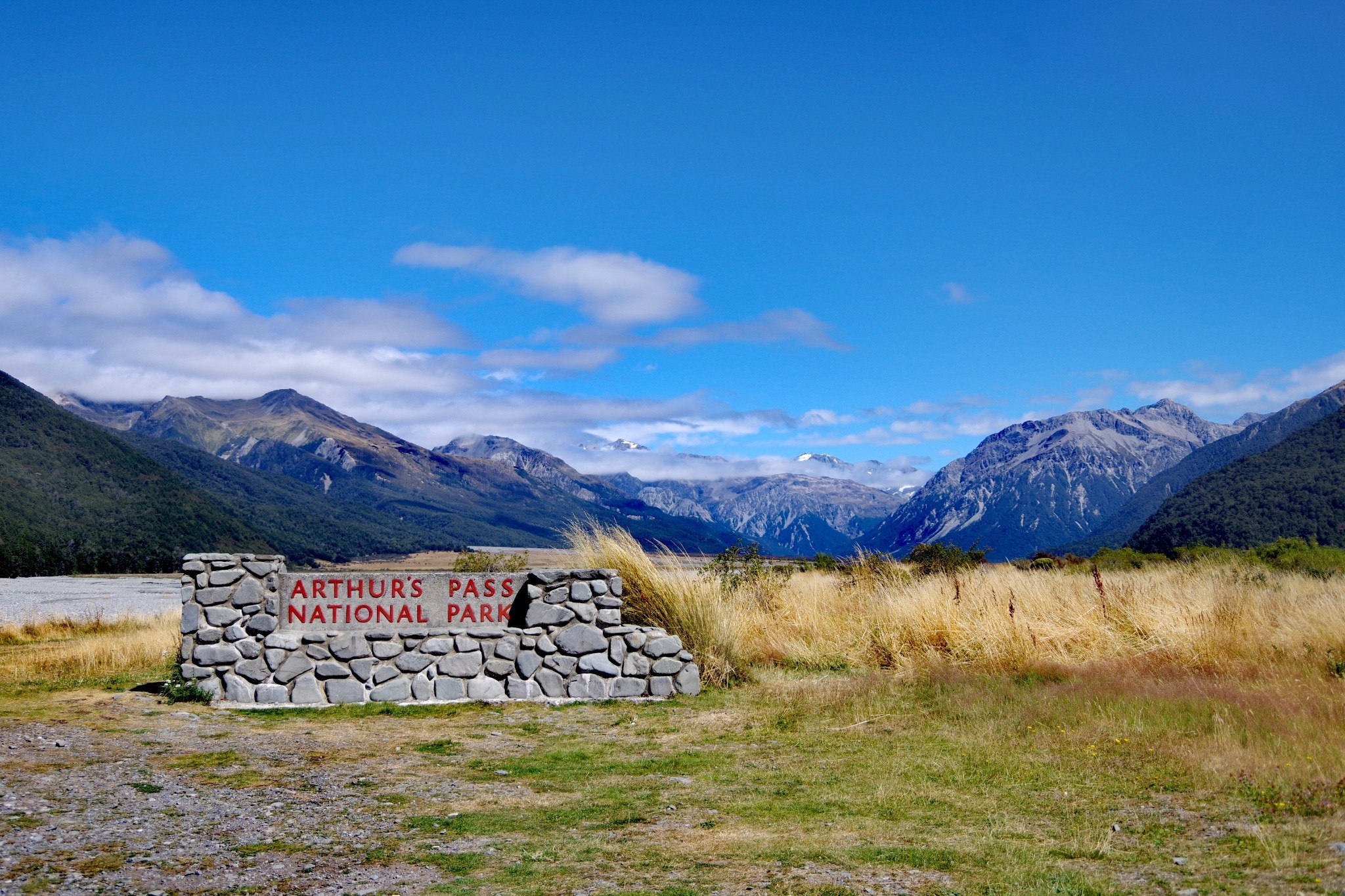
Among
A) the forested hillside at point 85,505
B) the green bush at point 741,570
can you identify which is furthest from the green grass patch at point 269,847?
the forested hillside at point 85,505

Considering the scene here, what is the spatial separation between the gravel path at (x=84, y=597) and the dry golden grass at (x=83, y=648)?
11.4 ft

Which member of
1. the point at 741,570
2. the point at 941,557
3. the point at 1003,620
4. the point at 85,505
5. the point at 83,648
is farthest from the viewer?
the point at 85,505

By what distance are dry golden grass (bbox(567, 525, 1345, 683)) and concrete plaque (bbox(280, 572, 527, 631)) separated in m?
2.40

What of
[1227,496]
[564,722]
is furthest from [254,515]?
[564,722]

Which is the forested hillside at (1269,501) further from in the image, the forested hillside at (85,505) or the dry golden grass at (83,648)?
the forested hillside at (85,505)

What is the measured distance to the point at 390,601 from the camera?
12398 mm

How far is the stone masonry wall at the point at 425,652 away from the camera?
471 inches

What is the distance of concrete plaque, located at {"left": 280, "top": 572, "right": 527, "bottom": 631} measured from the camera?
1229 centimetres

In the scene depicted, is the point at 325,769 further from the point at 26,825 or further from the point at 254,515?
the point at 254,515

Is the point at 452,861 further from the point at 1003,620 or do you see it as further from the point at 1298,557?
the point at 1298,557

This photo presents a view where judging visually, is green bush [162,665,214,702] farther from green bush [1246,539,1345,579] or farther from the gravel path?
green bush [1246,539,1345,579]

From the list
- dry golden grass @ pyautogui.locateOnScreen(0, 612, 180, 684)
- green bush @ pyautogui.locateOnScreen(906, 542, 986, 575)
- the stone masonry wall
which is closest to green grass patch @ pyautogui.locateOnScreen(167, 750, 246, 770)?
the stone masonry wall

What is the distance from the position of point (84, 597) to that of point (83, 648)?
142 feet

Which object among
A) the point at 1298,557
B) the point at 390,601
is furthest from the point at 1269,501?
the point at 390,601
